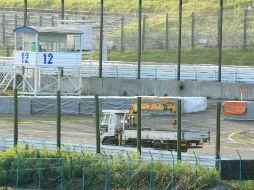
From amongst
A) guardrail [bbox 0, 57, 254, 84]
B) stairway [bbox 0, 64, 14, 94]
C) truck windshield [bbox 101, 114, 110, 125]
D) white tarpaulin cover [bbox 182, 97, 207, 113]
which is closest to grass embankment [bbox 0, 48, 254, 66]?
guardrail [bbox 0, 57, 254, 84]

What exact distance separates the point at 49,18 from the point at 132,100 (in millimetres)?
33456

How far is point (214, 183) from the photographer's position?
4569 centimetres

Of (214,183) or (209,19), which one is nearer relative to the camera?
(214,183)

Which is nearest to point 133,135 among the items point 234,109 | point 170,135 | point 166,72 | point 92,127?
point 170,135

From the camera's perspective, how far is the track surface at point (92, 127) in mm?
56500

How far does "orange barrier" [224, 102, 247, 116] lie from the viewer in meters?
66.0

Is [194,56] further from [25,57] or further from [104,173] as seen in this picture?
[104,173]

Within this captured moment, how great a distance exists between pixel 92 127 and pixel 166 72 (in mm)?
15045

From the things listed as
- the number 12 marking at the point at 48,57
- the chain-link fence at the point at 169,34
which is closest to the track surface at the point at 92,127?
the number 12 marking at the point at 48,57

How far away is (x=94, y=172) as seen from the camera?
155 feet

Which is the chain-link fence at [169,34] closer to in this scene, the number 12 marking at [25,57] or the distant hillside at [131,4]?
the distant hillside at [131,4]

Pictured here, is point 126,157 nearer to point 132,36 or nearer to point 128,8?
point 132,36

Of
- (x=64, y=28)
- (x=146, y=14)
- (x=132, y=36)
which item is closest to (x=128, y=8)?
(x=146, y=14)

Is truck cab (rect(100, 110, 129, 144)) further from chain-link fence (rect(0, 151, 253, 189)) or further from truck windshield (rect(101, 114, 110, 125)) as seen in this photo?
chain-link fence (rect(0, 151, 253, 189))
